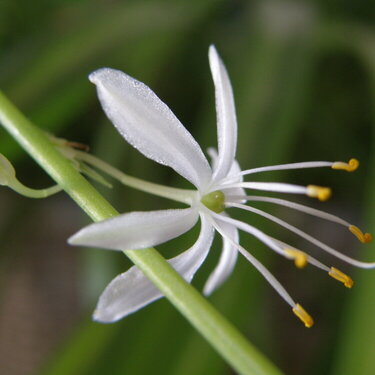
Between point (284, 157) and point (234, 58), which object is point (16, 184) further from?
point (234, 58)

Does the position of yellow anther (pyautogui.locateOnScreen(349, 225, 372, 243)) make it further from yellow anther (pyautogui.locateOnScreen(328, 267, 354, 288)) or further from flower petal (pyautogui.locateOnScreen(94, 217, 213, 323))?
flower petal (pyautogui.locateOnScreen(94, 217, 213, 323))

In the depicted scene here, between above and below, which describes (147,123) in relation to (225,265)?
above

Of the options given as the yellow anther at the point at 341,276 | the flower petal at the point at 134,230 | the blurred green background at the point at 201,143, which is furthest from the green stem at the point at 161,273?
the blurred green background at the point at 201,143

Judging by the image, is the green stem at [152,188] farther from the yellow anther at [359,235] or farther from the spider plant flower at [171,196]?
the yellow anther at [359,235]

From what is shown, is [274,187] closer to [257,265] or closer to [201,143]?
[257,265]

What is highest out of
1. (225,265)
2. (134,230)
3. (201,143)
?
(134,230)

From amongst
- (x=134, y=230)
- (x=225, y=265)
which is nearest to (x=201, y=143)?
(x=225, y=265)
